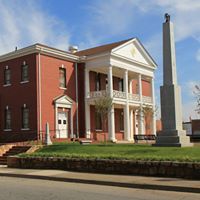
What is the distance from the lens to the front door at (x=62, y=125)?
36781 mm

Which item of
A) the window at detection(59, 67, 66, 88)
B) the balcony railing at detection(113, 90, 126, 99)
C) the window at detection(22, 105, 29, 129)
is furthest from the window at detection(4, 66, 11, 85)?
the balcony railing at detection(113, 90, 126, 99)

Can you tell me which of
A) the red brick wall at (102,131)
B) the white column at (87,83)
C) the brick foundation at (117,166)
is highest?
the white column at (87,83)

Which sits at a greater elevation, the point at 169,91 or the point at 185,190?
the point at 169,91

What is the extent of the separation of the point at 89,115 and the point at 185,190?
86.1ft

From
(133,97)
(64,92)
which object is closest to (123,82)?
(133,97)

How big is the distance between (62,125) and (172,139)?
54.3 ft

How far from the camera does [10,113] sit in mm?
37688

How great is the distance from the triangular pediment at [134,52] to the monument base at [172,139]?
56.6ft

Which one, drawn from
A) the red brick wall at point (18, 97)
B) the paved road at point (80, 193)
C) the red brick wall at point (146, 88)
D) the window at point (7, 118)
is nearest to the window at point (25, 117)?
the red brick wall at point (18, 97)

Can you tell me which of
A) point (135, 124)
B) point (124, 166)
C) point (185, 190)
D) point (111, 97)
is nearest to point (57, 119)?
point (111, 97)

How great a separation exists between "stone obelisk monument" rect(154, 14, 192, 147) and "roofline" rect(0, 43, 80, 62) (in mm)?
14750

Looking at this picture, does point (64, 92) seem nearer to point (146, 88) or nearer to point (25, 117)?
point (25, 117)

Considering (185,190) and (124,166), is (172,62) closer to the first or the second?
(124,166)

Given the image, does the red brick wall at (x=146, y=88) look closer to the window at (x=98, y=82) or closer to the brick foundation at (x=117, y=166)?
the window at (x=98, y=82)
